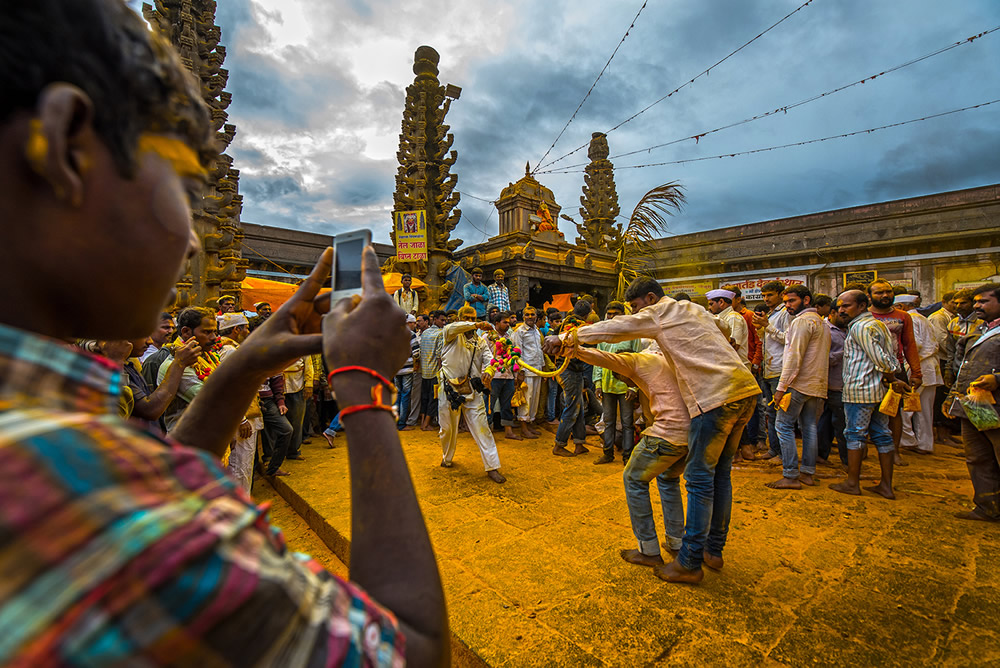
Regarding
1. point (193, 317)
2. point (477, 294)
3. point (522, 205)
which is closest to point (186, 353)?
point (193, 317)

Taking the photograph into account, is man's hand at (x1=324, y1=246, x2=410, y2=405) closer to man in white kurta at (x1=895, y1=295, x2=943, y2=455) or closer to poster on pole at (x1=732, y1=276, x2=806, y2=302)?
man in white kurta at (x1=895, y1=295, x2=943, y2=455)

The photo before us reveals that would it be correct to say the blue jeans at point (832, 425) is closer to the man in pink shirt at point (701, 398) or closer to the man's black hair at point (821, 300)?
the man's black hair at point (821, 300)

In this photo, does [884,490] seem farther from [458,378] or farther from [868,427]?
[458,378]

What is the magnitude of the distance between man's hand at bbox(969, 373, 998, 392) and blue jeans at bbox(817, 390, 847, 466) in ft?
5.33

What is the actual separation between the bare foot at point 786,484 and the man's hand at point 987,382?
174 centimetres

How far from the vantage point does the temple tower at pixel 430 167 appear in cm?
Result: 1030

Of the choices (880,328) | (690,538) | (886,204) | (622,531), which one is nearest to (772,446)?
(880,328)

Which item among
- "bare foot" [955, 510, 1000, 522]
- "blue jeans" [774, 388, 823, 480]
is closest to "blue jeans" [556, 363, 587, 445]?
"blue jeans" [774, 388, 823, 480]

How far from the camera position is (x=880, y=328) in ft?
15.1

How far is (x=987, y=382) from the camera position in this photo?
12.5 feet

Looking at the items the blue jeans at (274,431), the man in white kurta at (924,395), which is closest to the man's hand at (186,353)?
the blue jeans at (274,431)

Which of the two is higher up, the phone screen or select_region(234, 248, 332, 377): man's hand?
the phone screen

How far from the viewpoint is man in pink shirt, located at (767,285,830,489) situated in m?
4.86

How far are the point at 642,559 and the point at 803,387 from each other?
9.74 feet
